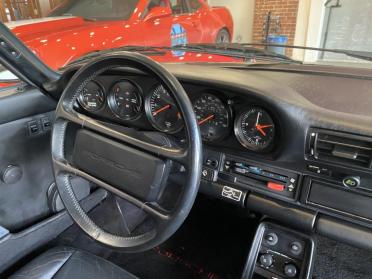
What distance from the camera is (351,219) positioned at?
3.41ft

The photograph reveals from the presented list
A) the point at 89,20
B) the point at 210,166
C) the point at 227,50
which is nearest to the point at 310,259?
the point at 210,166

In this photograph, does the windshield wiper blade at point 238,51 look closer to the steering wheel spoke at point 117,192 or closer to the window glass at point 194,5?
the steering wheel spoke at point 117,192

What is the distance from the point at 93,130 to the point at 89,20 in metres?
2.59

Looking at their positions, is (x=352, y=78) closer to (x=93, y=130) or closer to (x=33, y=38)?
(x=93, y=130)

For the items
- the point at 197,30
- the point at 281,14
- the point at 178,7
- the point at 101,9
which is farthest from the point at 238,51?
the point at 281,14

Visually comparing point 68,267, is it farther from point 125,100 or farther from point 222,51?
point 222,51

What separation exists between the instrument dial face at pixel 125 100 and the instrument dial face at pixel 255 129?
0.44 m

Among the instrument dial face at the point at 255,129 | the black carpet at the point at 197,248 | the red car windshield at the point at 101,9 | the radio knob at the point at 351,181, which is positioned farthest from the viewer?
the red car windshield at the point at 101,9

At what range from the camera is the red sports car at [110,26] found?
260 centimetres

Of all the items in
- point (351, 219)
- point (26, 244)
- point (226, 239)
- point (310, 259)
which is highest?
point (351, 219)

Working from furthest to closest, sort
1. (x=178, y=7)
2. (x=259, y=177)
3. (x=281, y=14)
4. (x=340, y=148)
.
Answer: (x=281, y=14) → (x=178, y=7) → (x=259, y=177) → (x=340, y=148)

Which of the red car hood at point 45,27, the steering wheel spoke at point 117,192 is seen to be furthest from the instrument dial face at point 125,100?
the red car hood at point 45,27

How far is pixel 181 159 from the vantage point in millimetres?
852

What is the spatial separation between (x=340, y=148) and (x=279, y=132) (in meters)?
0.20
